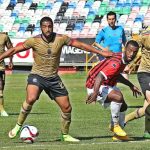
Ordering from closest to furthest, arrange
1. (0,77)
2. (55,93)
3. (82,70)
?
(55,93)
(0,77)
(82,70)

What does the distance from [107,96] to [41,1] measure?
36.6 m

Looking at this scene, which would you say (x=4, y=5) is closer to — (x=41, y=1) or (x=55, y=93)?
(x=41, y=1)

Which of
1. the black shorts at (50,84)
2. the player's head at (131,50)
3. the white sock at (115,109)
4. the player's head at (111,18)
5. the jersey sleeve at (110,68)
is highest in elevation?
the player's head at (111,18)

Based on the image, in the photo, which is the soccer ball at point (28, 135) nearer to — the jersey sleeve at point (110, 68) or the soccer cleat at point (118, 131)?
the soccer cleat at point (118, 131)

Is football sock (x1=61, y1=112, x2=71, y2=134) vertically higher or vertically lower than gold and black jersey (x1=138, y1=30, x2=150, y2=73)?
lower

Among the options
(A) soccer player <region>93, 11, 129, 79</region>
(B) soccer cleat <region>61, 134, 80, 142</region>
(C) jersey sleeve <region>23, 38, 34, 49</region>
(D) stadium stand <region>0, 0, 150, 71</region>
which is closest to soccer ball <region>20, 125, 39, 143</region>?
(B) soccer cleat <region>61, 134, 80, 142</region>

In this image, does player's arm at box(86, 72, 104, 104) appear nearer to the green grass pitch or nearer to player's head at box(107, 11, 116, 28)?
the green grass pitch

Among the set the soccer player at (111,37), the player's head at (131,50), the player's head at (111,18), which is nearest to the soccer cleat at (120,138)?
the player's head at (131,50)

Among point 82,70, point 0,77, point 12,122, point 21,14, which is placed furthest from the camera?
point 21,14

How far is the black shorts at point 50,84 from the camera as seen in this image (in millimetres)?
11273

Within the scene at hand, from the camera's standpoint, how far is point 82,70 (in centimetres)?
3878

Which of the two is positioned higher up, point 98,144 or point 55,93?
point 55,93

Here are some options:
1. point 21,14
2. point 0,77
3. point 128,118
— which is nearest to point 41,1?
point 21,14

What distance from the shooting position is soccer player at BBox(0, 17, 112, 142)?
36.6 feet
